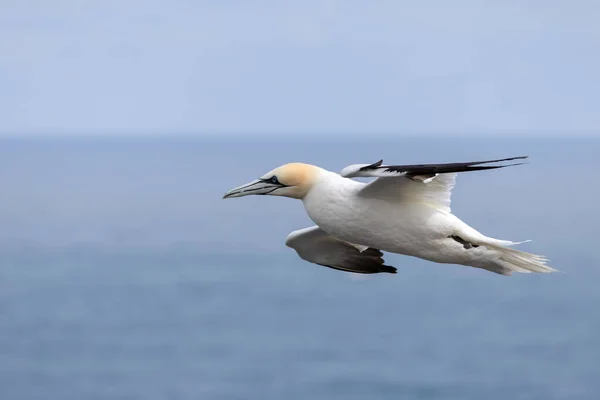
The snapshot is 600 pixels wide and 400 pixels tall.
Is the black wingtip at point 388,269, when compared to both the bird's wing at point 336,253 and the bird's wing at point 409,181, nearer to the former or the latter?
the bird's wing at point 336,253

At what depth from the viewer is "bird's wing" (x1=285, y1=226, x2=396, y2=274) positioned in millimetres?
14986

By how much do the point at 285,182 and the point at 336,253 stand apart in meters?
2.16

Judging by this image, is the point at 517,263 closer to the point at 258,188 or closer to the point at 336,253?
the point at 336,253

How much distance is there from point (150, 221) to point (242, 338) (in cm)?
5978

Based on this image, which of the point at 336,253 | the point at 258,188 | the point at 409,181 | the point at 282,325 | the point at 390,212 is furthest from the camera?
the point at 282,325

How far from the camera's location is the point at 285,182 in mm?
13312

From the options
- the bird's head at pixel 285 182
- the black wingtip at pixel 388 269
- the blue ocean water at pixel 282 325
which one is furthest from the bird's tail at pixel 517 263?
the blue ocean water at pixel 282 325

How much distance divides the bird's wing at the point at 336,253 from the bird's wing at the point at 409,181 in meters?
2.03

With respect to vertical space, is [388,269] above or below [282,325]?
above

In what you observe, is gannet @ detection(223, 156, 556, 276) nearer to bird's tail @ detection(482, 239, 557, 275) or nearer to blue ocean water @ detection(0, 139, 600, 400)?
bird's tail @ detection(482, 239, 557, 275)

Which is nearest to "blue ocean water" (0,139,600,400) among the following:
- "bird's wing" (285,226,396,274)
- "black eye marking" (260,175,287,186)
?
"bird's wing" (285,226,396,274)

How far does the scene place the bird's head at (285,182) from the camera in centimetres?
1322

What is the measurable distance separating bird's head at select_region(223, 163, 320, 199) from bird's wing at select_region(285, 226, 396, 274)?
1624 mm

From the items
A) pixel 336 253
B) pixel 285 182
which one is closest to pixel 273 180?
pixel 285 182
